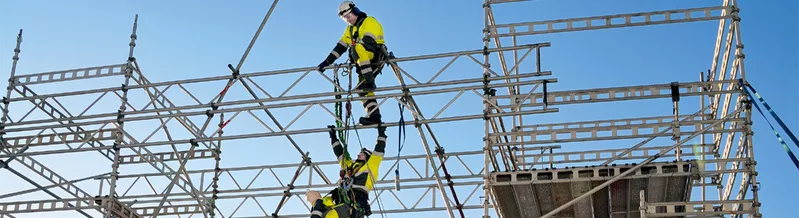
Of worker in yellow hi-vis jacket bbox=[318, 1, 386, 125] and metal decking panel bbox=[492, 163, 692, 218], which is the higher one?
worker in yellow hi-vis jacket bbox=[318, 1, 386, 125]

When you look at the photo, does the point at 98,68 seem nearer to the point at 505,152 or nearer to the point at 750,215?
the point at 505,152

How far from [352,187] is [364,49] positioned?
2.26 m

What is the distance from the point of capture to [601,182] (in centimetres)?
1578

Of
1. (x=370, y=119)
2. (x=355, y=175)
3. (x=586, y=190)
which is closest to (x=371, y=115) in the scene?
(x=370, y=119)

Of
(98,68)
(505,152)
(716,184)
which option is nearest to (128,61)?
(98,68)

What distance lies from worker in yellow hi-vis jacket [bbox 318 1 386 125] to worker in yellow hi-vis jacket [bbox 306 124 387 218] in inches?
21.0

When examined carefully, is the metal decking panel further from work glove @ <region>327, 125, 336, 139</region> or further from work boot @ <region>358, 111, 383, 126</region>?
work glove @ <region>327, 125, 336, 139</region>

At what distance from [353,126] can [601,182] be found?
154 inches

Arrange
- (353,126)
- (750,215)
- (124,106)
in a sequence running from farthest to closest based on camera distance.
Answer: (124,106) → (353,126) → (750,215)

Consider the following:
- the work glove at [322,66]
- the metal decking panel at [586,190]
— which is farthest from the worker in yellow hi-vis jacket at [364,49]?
the metal decking panel at [586,190]

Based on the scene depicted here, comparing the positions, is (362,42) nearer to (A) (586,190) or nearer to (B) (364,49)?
(B) (364,49)

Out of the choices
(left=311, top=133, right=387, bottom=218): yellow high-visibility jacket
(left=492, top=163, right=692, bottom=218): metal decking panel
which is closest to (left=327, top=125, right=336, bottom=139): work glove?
(left=311, top=133, right=387, bottom=218): yellow high-visibility jacket

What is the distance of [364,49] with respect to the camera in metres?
17.8

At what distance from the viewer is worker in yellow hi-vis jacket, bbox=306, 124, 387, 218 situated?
16359 millimetres
